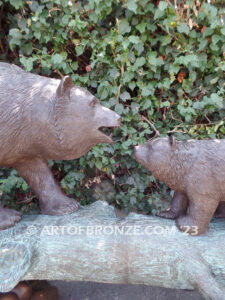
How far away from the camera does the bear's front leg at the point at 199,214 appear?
1.33m

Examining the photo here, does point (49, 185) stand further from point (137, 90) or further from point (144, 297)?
point (137, 90)

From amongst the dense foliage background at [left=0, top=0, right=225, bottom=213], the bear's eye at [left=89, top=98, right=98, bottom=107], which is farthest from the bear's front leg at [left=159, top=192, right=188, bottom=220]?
the dense foliage background at [left=0, top=0, right=225, bottom=213]

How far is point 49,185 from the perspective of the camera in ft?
5.45

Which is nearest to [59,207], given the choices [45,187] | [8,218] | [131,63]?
[45,187]

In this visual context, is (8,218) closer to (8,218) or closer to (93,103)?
(8,218)

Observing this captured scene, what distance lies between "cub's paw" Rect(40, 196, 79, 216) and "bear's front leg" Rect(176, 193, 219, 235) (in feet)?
2.04

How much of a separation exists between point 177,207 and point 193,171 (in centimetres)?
30

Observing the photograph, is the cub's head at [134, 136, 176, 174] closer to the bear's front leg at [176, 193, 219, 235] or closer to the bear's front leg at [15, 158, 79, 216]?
the bear's front leg at [176, 193, 219, 235]

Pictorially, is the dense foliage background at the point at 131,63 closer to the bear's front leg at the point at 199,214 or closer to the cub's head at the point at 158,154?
the cub's head at the point at 158,154

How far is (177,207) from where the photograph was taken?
154 cm

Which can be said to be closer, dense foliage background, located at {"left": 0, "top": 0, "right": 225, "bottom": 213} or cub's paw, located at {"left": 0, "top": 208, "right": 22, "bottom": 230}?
cub's paw, located at {"left": 0, "top": 208, "right": 22, "bottom": 230}

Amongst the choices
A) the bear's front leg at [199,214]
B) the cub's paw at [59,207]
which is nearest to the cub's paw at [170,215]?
the bear's front leg at [199,214]

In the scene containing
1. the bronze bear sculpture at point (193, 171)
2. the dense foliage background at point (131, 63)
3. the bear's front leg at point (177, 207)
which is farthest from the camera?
the dense foliage background at point (131, 63)

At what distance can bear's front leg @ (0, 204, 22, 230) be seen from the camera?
149 cm
